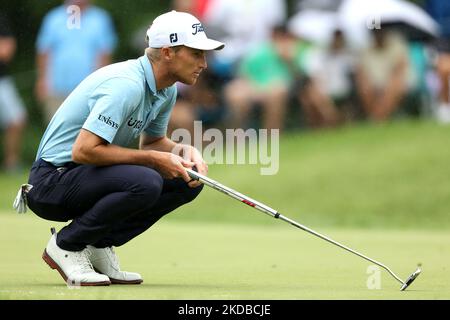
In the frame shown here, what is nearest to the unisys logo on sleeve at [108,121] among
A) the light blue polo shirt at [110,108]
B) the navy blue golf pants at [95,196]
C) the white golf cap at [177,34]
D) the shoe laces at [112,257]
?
the light blue polo shirt at [110,108]

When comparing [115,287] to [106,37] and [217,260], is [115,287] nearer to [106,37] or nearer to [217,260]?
[217,260]

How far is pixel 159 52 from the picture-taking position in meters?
A: 7.32

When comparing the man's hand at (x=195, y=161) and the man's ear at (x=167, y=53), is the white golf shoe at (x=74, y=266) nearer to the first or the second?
the man's hand at (x=195, y=161)

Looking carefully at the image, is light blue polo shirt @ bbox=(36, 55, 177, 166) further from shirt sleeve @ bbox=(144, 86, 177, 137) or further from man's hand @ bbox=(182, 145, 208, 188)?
man's hand @ bbox=(182, 145, 208, 188)

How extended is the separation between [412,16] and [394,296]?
1189 centimetres

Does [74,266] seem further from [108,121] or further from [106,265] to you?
[108,121]

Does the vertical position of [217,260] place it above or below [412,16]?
below

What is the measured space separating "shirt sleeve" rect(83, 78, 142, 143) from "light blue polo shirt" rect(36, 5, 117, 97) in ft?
32.4

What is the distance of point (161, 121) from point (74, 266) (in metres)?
1.16

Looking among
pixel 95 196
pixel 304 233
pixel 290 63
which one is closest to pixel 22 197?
pixel 95 196

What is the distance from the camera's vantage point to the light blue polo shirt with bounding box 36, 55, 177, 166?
6895 mm

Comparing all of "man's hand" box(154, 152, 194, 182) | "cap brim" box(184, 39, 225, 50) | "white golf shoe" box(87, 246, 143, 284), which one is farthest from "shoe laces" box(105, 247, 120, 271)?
"cap brim" box(184, 39, 225, 50)

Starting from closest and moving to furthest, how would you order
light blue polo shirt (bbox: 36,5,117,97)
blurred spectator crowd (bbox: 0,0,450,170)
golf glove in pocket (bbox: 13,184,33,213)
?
golf glove in pocket (bbox: 13,184,33,213) → light blue polo shirt (bbox: 36,5,117,97) → blurred spectator crowd (bbox: 0,0,450,170)
